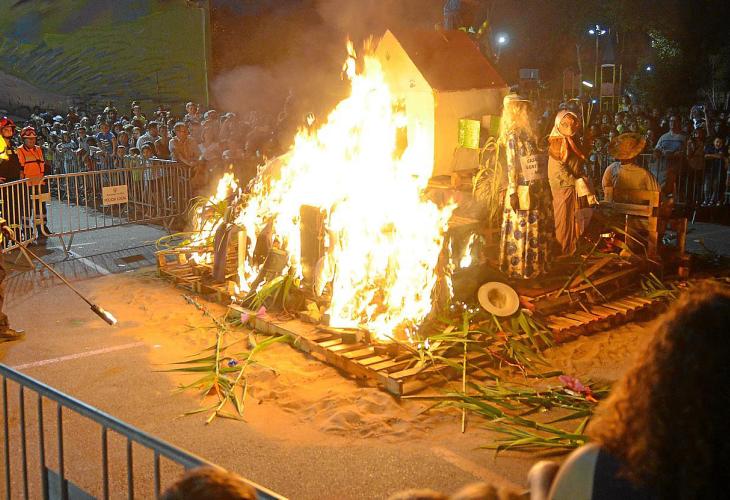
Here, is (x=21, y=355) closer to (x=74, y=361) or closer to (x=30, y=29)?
(x=74, y=361)

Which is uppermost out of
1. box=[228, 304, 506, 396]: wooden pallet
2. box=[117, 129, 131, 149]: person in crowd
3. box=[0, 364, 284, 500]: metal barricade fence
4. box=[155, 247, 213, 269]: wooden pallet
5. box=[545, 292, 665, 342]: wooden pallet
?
box=[117, 129, 131, 149]: person in crowd

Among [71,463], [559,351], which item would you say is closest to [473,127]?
[559,351]

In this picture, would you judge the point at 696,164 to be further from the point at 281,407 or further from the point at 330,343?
the point at 281,407

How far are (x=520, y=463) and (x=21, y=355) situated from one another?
5.15 metres

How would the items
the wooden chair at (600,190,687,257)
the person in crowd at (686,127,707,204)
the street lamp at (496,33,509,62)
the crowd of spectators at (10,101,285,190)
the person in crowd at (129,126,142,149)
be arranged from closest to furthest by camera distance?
the wooden chair at (600,190,687,257), the crowd of spectators at (10,101,285,190), the person in crowd at (686,127,707,204), the person in crowd at (129,126,142,149), the street lamp at (496,33,509,62)

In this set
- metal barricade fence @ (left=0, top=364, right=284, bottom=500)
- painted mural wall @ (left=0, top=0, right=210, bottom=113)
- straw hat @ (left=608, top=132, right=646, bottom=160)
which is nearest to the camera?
metal barricade fence @ (left=0, top=364, right=284, bottom=500)

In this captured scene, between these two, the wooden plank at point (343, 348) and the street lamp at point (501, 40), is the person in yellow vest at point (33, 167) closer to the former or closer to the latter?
the wooden plank at point (343, 348)

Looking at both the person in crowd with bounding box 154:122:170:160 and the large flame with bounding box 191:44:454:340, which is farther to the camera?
the person in crowd with bounding box 154:122:170:160

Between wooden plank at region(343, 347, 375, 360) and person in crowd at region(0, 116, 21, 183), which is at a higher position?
person in crowd at region(0, 116, 21, 183)

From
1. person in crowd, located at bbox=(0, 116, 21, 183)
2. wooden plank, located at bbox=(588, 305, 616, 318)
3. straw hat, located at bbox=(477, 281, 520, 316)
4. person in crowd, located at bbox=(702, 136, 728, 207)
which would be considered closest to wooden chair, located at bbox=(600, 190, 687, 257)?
wooden plank, located at bbox=(588, 305, 616, 318)

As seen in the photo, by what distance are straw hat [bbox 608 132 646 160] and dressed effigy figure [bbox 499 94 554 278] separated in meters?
1.76

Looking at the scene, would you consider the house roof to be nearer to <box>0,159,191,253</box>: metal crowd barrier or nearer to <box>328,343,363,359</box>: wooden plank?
<box>328,343,363,359</box>: wooden plank

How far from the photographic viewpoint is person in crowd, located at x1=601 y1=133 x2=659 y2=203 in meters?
10.3

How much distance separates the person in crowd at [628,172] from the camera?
10273 mm
